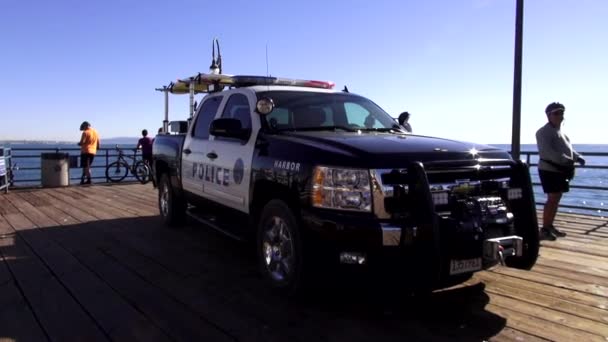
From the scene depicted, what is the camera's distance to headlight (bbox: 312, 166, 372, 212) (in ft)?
11.1

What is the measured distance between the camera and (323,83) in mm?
6527

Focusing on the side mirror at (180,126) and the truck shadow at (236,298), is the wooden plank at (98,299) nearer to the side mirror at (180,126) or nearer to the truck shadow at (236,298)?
the truck shadow at (236,298)

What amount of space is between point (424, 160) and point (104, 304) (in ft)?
8.98

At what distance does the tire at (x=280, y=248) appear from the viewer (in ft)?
12.3

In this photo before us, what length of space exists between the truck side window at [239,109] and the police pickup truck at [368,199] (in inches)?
3.7

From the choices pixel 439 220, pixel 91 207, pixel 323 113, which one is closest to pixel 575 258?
pixel 439 220

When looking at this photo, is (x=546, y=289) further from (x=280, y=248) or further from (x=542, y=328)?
(x=280, y=248)

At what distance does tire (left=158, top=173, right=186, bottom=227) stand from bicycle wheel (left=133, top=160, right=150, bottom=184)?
7.28m

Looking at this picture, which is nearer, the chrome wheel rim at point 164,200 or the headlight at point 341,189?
the headlight at point 341,189

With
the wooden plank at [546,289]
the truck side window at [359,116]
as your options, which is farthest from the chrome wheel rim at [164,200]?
the wooden plank at [546,289]

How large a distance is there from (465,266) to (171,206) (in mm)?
4816

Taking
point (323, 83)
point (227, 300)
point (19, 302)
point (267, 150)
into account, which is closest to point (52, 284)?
point (19, 302)

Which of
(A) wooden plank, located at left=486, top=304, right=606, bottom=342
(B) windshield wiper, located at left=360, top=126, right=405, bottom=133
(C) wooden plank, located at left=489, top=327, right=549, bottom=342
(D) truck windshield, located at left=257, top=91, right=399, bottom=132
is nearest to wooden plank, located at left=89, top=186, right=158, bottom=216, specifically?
(D) truck windshield, located at left=257, top=91, right=399, bottom=132

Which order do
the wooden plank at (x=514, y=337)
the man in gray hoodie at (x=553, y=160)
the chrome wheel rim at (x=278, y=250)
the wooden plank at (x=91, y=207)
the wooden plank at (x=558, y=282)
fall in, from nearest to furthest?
the wooden plank at (x=514, y=337)
the chrome wheel rim at (x=278, y=250)
the wooden plank at (x=558, y=282)
the man in gray hoodie at (x=553, y=160)
the wooden plank at (x=91, y=207)
